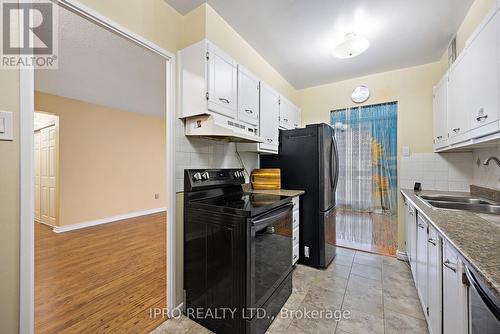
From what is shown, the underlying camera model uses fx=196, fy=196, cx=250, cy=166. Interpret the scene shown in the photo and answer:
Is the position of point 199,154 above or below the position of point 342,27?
below

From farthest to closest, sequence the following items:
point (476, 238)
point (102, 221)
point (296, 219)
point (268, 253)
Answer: point (102, 221) → point (296, 219) → point (268, 253) → point (476, 238)

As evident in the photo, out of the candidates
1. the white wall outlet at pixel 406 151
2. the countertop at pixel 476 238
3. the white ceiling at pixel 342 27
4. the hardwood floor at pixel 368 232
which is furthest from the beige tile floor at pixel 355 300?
the white ceiling at pixel 342 27

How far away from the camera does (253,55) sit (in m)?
2.40

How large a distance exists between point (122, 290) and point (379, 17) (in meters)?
3.60

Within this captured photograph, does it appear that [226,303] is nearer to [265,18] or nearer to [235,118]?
[235,118]

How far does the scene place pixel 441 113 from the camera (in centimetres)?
217

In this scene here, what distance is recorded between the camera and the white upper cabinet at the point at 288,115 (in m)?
2.80

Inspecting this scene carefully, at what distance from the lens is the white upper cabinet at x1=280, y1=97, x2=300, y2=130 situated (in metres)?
2.80

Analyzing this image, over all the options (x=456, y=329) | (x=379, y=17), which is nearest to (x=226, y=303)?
(x=456, y=329)

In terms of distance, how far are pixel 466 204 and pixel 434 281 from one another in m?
0.90

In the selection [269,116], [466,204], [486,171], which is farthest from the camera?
[269,116]

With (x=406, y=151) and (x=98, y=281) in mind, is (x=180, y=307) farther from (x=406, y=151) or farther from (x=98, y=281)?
(x=406, y=151)

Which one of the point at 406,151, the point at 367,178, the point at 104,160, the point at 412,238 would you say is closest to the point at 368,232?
the point at 367,178

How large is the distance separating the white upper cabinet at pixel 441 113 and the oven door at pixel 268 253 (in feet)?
6.06
